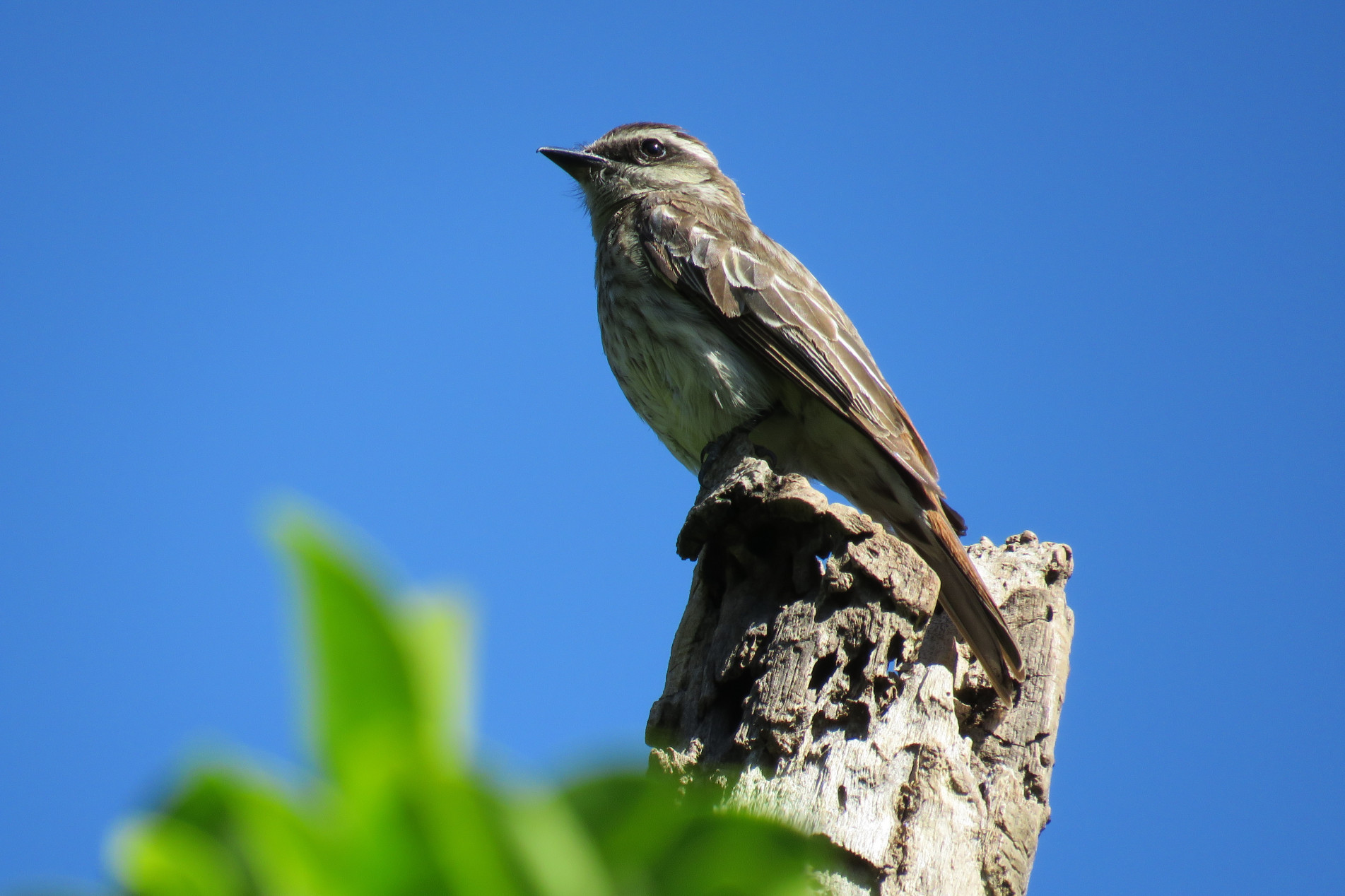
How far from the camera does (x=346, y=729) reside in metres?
0.92

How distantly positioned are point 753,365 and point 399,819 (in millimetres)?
5964

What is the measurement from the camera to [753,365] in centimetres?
677

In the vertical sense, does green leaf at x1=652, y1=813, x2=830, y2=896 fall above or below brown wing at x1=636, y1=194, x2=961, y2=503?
below

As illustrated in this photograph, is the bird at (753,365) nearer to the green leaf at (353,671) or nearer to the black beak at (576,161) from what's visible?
the black beak at (576,161)

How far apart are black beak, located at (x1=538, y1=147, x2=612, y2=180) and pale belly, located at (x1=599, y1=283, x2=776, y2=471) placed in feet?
6.98

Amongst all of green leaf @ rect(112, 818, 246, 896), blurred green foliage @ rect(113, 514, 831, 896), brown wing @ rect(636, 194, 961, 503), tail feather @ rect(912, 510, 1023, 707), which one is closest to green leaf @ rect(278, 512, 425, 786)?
blurred green foliage @ rect(113, 514, 831, 896)

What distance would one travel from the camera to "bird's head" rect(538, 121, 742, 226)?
29.4ft

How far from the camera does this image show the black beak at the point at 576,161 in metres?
9.10

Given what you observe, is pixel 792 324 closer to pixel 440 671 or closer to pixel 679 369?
pixel 679 369

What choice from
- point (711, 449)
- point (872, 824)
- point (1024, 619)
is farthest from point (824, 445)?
point (872, 824)

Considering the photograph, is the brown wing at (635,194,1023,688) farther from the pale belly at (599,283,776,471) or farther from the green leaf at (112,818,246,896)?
the green leaf at (112,818,246,896)

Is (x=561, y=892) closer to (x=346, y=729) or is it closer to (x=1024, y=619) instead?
(x=346, y=729)

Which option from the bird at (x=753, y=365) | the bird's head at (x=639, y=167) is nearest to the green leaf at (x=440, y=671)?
the bird at (x=753, y=365)

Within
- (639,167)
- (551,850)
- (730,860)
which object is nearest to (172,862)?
(551,850)
